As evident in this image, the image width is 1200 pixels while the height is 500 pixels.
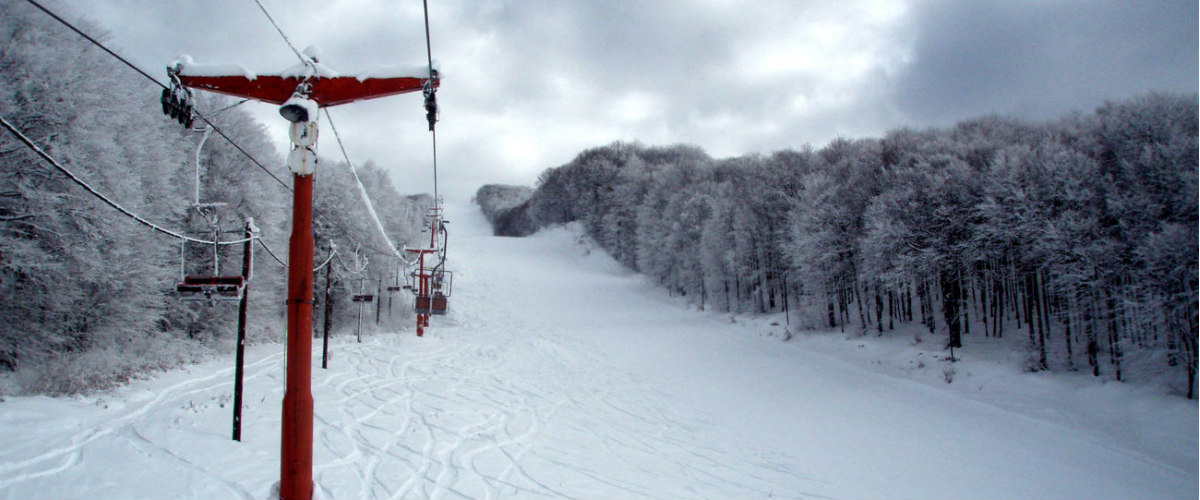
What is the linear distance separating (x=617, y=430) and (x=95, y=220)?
45.8ft

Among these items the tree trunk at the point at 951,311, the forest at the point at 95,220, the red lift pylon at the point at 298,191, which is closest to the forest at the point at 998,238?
the tree trunk at the point at 951,311

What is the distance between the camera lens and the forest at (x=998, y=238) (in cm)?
1542

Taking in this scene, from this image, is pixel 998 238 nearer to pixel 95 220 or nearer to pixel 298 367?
pixel 298 367

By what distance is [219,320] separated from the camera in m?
20.7

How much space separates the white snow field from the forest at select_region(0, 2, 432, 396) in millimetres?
2116

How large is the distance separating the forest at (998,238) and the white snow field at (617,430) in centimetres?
236

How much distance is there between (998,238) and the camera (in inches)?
814

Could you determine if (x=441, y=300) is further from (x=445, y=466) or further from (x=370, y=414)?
(x=445, y=466)

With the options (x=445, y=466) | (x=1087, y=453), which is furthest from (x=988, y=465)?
(x=445, y=466)

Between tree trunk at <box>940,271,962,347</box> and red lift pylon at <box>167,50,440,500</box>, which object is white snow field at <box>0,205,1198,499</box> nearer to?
red lift pylon at <box>167,50,440,500</box>

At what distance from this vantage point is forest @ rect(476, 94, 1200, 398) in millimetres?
15422

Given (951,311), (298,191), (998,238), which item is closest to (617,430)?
(298,191)

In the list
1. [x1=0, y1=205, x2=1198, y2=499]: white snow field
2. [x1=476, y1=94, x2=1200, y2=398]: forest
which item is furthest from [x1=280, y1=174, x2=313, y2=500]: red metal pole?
[x1=476, y1=94, x2=1200, y2=398]: forest

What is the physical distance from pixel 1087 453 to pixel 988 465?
2872 mm
